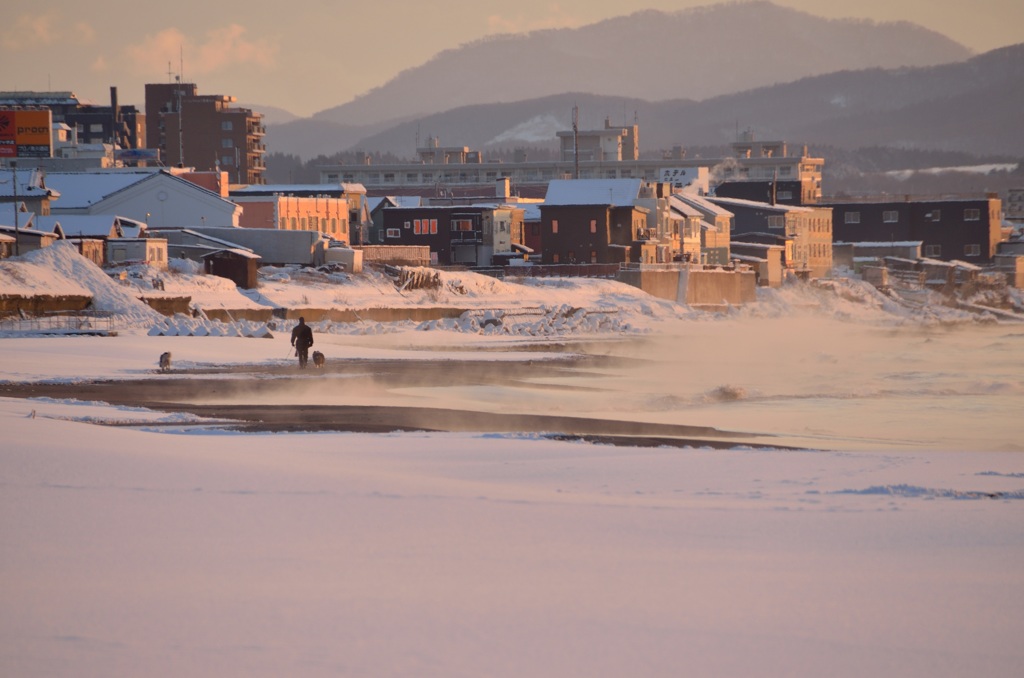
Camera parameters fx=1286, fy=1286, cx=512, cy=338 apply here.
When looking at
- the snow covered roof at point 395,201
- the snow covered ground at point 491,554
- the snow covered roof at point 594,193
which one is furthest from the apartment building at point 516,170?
the snow covered ground at point 491,554

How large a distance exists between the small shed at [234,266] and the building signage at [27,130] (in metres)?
16.2

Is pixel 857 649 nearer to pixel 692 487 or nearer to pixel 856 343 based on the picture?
pixel 692 487

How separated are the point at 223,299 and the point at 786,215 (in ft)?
232

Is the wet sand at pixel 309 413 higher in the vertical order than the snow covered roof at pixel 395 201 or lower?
lower

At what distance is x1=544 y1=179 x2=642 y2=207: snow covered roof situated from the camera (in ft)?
292

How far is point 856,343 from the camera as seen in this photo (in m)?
62.0

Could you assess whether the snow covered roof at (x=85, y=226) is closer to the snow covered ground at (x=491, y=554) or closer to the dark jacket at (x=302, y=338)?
the dark jacket at (x=302, y=338)

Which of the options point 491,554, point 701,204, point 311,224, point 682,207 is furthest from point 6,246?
point 701,204

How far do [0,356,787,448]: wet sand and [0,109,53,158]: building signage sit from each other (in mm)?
41794

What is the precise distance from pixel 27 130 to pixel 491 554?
6507 centimetres

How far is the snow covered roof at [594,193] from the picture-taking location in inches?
3499

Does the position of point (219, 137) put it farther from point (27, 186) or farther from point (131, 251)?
point (131, 251)

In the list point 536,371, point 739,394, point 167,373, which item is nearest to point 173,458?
point 167,373

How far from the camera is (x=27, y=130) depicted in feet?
228
